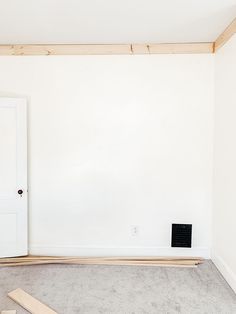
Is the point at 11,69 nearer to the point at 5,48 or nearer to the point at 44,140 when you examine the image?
the point at 5,48

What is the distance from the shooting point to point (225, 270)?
2.83 meters

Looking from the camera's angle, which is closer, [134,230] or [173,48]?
[173,48]

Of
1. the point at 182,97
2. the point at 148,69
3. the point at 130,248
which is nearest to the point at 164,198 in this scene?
the point at 130,248

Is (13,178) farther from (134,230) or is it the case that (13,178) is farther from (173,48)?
(173,48)

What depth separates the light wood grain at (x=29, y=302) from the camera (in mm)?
2256

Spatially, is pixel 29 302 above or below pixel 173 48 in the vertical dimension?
below

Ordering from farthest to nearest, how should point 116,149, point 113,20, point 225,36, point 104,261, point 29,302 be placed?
point 116,149
point 104,261
point 225,36
point 113,20
point 29,302

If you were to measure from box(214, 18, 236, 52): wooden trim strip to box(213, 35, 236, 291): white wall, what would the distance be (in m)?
0.06

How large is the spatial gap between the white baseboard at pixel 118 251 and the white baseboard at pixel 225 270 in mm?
203

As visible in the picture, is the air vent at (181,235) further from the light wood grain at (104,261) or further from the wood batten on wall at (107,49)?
the wood batten on wall at (107,49)

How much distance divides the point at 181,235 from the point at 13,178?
2.16 meters

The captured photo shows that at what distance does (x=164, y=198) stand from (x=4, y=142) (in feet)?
6.77

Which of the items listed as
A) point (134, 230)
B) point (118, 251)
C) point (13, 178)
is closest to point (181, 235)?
point (134, 230)

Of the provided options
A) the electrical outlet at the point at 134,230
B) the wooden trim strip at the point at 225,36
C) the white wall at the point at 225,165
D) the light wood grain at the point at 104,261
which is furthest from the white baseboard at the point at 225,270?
the wooden trim strip at the point at 225,36
